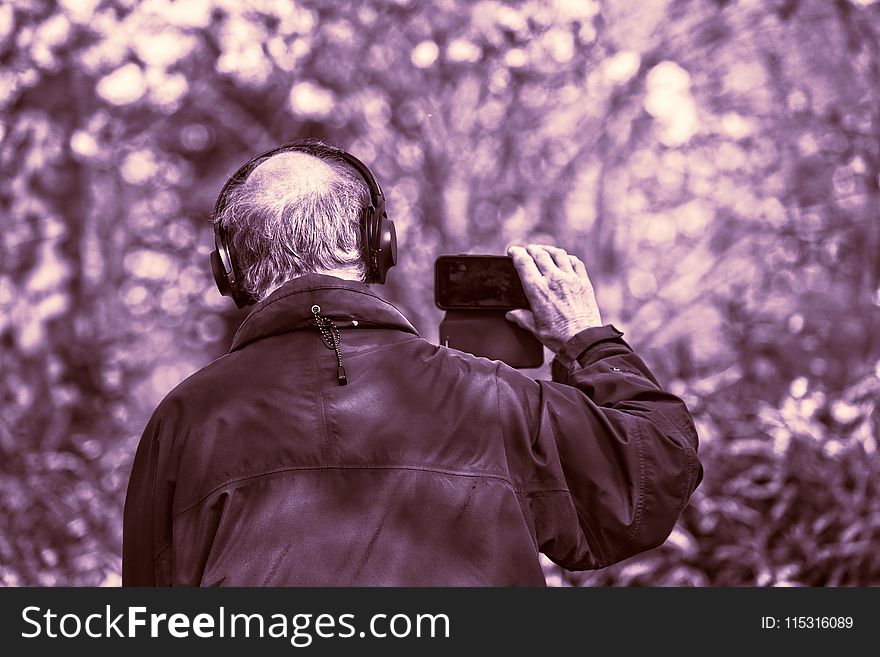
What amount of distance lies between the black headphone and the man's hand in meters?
0.34

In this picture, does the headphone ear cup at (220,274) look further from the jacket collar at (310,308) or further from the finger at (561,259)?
the finger at (561,259)

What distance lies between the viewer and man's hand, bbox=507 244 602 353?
2.03 metres

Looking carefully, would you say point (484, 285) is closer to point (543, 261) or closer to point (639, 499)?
point (543, 261)

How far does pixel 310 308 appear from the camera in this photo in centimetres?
A: 172

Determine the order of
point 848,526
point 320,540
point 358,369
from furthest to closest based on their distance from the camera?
point 848,526, point 358,369, point 320,540

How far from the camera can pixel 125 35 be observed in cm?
457

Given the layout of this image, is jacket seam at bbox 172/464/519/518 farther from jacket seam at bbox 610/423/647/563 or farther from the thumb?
the thumb

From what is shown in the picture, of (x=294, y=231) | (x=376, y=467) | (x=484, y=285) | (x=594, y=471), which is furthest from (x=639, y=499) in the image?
(x=294, y=231)

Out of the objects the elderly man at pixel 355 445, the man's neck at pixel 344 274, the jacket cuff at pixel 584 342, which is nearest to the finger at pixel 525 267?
the jacket cuff at pixel 584 342

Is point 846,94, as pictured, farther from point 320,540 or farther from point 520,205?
point 320,540

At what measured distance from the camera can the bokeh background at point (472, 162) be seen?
448 centimetres

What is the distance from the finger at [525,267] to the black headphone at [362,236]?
0.32 m

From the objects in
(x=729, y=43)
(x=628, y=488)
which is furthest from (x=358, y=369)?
(x=729, y=43)

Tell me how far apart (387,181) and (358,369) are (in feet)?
9.56
